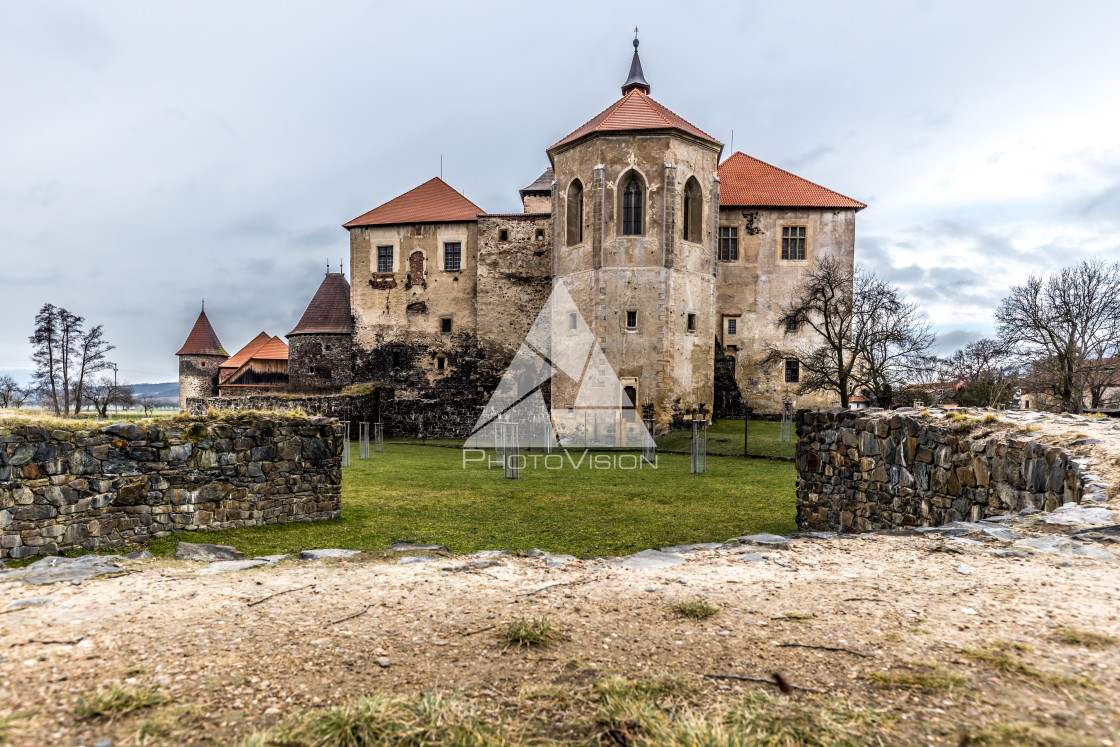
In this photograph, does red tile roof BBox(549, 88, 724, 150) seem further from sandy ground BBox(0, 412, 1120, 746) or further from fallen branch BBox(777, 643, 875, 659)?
fallen branch BBox(777, 643, 875, 659)

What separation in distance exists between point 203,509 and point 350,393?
77.6 feet

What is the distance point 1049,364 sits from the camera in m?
23.9

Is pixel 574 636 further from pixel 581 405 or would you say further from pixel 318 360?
pixel 318 360

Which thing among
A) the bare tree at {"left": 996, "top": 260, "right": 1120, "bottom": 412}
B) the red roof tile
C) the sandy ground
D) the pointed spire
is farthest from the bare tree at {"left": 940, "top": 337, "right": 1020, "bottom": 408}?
the red roof tile

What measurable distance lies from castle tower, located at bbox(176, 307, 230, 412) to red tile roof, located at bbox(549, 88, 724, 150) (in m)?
35.8

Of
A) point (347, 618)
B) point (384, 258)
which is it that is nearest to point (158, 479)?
point (347, 618)

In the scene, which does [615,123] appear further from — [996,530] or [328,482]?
[996,530]

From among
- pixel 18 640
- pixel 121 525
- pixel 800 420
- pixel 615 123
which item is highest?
pixel 615 123

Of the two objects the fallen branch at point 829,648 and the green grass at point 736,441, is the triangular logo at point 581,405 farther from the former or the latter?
the fallen branch at point 829,648

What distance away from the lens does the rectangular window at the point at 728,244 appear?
30.5m

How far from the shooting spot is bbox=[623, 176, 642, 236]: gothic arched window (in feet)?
79.1

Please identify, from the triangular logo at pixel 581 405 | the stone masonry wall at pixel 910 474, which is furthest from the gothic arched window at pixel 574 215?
the stone masonry wall at pixel 910 474

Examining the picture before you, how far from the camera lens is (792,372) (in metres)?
30.0

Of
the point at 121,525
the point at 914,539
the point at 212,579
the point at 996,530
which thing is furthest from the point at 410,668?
the point at 121,525
